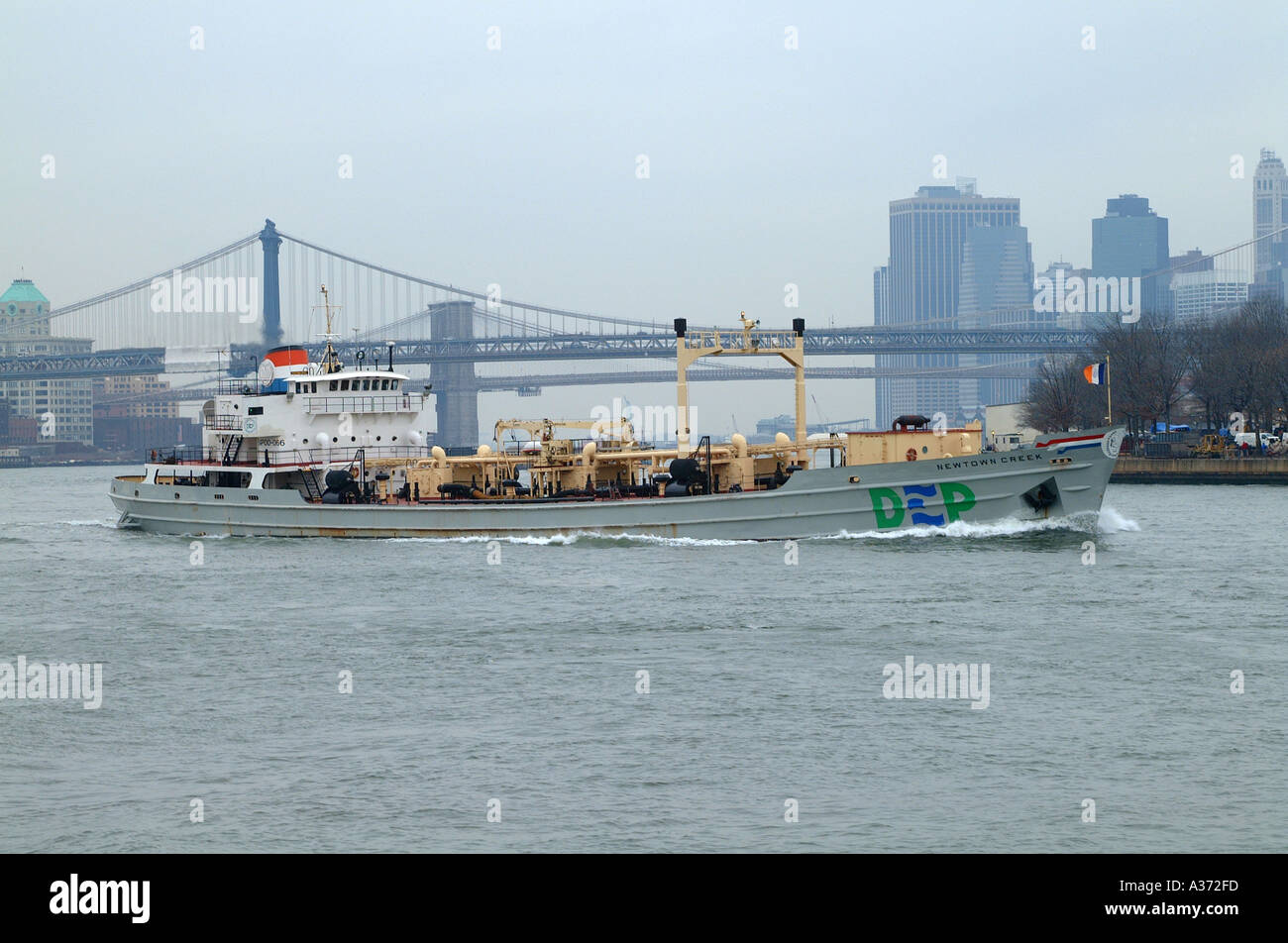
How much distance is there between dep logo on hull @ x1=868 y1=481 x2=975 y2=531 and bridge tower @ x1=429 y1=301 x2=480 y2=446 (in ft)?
242

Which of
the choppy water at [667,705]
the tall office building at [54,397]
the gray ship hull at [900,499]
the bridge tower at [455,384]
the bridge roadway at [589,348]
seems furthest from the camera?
the tall office building at [54,397]

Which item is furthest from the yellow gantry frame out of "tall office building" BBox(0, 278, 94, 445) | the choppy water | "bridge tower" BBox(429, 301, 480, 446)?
"tall office building" BBox(0, 278, 94, 445)

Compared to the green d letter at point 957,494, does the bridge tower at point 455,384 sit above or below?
above

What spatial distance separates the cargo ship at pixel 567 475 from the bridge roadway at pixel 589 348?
2735 inches

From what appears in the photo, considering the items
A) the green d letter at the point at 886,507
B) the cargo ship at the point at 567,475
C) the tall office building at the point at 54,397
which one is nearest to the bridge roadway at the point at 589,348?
the tall office building at the point at 54,397

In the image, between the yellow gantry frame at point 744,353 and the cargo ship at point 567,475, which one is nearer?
the cargo ship at point 567,475

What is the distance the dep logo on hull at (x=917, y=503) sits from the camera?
110 ft

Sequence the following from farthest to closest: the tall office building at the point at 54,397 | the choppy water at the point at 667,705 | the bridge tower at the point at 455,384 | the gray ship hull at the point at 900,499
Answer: the tall office building at the point at 54,397 < the bridge tower at the point at 455,384 < the gray ship hull at the point at 900,499 < the choppy water at the point at 667,705

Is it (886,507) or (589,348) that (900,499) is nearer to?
(886,507)

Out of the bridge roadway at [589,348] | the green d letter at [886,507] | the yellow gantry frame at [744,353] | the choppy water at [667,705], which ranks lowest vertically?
the choppy water at [667,705]

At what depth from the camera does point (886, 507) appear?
33.7 meters

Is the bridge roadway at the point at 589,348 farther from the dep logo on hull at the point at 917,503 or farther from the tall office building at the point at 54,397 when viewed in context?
the dep logo on hull at the point at 917,503

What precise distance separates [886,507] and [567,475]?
8949mm

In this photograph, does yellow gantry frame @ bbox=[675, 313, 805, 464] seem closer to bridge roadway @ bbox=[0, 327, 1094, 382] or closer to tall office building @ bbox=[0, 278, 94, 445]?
bridge roadway @ bbox=[0, 327, 1094, 382]
